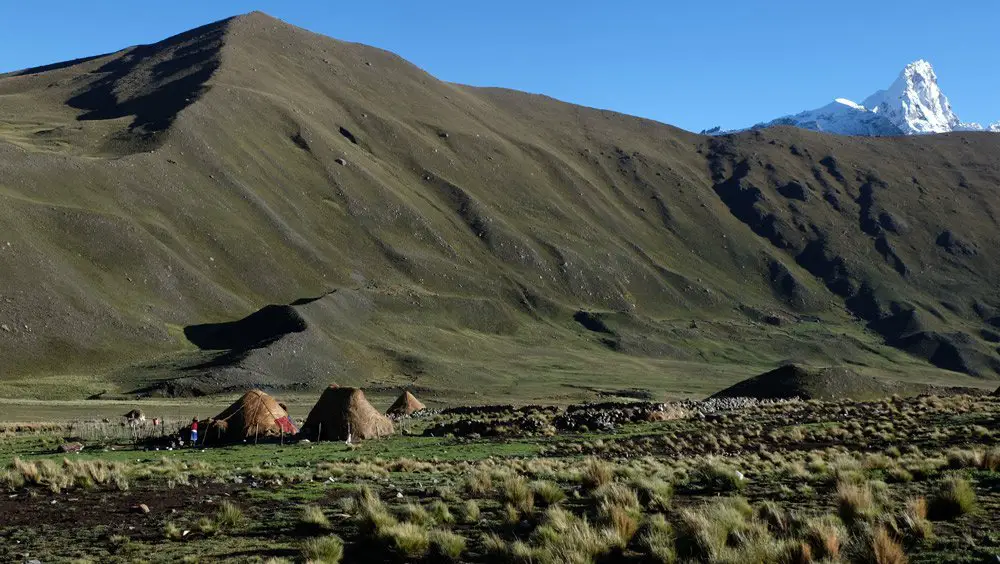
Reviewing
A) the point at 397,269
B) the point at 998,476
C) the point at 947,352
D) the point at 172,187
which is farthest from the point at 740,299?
the point at 998,476

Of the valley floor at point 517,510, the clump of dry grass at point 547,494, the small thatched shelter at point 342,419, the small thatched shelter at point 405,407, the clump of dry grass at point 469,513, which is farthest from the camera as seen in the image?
the small thatched shelter at point 405,407

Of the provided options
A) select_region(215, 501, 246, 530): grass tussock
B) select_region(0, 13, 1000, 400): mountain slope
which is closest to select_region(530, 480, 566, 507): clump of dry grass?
select_region(215, 501, 246, 530): grass tussock

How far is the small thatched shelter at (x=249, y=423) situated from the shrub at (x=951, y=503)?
105 ft

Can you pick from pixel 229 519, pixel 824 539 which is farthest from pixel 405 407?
pixel 824 539

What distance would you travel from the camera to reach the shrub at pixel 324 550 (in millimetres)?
12023

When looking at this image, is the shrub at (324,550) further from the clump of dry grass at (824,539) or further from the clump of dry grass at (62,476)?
the clump of dry grass at (62,476)

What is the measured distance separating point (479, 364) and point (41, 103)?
125530mm

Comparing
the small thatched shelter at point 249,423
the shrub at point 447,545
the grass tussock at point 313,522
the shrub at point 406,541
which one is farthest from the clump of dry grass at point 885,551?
the small thatched shelter at point 249,423

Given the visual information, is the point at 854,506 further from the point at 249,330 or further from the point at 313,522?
the point at 249,330

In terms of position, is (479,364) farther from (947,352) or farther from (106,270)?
(947,352)

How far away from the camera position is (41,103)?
618ft

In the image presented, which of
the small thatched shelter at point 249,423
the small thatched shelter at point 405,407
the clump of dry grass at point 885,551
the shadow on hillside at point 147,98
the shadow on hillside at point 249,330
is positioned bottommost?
the small thatched shelter at point 405,407

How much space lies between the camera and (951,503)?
13.2m

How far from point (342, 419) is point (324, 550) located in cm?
2961
